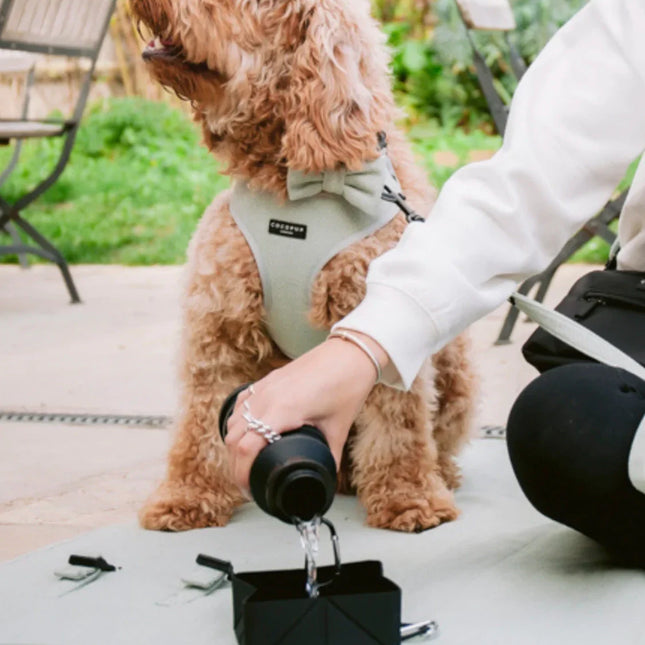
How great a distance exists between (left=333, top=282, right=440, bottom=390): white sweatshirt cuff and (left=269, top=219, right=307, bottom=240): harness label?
1077mm

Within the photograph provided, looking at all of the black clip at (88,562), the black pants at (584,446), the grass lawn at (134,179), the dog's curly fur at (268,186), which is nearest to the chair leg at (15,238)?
the grass lawn at (134,179)

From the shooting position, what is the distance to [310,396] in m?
1.26

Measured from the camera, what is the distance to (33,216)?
24.3 feet

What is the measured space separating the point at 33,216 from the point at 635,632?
626 cm

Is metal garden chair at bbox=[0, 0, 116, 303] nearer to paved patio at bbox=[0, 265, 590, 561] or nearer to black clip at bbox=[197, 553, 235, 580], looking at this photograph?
paved patio at bbox=[0, 265, 590, 561]

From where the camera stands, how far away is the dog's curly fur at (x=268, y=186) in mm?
2342

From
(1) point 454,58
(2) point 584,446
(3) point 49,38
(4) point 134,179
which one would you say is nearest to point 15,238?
(3) point 49,38

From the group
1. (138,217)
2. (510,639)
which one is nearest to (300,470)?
(510,639)

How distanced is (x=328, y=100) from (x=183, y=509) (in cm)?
89

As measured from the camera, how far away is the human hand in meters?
1.25

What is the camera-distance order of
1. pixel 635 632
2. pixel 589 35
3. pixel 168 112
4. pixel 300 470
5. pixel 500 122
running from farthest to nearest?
1. pixel 168 112
2. pixel 500 122
3. pixel 635 632
4. pixel 589 35
5. pixel 300 470

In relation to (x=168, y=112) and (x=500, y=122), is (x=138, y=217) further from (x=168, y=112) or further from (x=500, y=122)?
(x=500, y=122)

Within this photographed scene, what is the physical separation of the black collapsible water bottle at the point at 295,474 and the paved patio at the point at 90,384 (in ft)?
3.95

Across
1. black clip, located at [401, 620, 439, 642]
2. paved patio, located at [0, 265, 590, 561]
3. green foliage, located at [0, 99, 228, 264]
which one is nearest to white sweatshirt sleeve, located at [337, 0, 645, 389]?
black clip, located at [401, 620, 439, 642]
